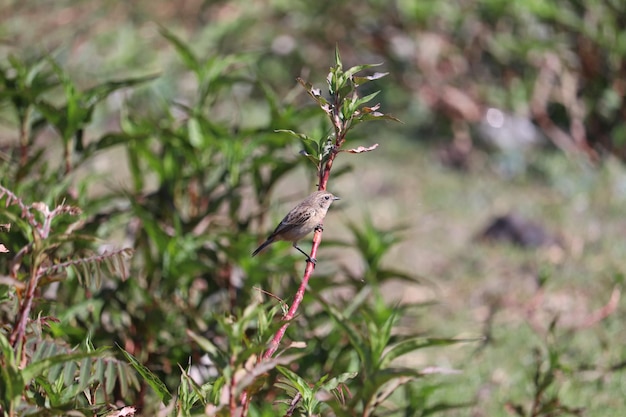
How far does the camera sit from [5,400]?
192 centimetres

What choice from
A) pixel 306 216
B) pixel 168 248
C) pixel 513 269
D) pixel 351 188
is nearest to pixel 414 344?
pixel 306 216

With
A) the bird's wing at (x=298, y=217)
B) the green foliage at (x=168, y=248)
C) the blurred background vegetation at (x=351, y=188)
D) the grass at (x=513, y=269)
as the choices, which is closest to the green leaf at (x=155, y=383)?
the blurred background vegetation at (x=351, y=188)

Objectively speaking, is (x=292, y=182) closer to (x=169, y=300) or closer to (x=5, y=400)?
(x=169, y=300)

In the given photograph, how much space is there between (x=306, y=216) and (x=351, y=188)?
4.40 meters

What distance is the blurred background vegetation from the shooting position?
332 centimetres

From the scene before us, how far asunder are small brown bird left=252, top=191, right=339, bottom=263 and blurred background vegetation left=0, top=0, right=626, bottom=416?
22 centimetres

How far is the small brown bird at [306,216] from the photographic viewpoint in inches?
102

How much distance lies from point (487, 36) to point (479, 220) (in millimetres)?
1908

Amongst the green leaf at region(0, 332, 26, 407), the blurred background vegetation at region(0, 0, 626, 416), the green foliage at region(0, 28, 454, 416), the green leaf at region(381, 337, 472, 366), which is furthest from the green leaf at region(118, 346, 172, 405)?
the green leaf at region(381, 337, 472, 366)

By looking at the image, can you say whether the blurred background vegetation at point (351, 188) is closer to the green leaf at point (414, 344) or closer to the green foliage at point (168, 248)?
the green foliage at point (168, 248)

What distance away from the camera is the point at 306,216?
268 centimetres

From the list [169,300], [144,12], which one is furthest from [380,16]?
[169,300]

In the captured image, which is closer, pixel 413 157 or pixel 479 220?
pixel 479 220

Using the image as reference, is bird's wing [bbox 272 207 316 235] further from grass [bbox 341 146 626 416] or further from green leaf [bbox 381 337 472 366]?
grass [bbox 341 146 626 416]
